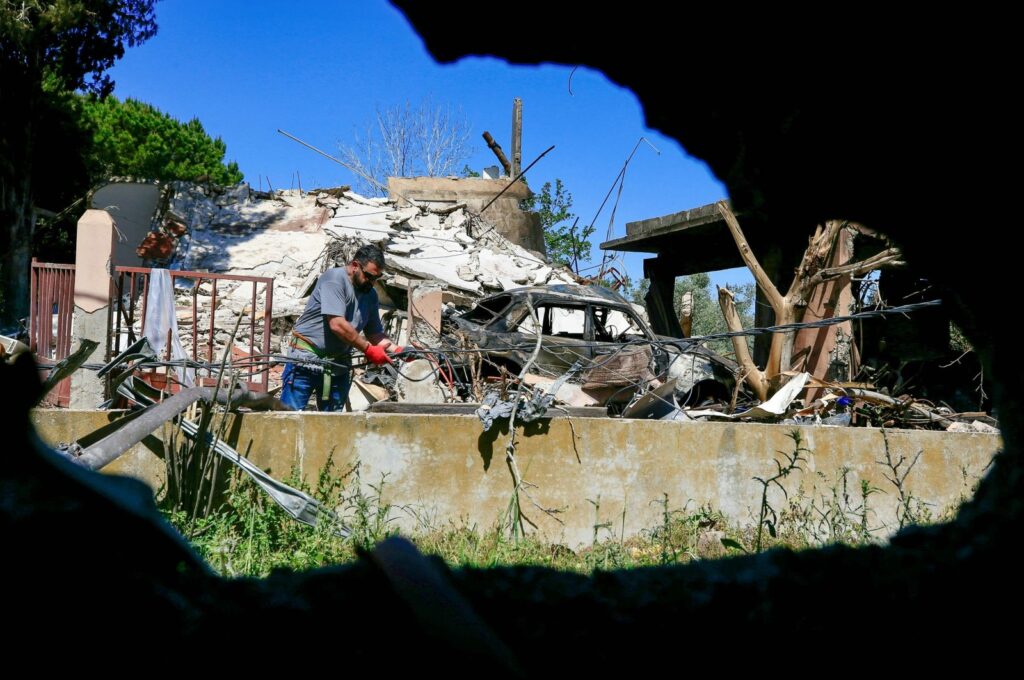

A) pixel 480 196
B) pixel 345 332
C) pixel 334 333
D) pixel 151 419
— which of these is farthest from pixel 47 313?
pixel 480 196

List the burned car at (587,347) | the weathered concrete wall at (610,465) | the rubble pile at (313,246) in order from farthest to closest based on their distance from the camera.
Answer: the rubble pile at (313,246) → the burned car at (587,347) → the weathered concrete wall at (610,465)

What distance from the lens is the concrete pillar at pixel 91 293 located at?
627 centimetres

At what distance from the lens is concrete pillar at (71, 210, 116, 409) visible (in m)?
6.27

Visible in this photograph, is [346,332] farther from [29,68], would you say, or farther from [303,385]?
[29,68]

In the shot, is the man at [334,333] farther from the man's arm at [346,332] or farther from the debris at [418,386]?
the debris at [418,386]

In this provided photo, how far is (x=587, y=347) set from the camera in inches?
341

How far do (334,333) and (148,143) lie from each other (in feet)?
119

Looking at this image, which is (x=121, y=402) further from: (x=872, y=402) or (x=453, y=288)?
(x=453, y=288)

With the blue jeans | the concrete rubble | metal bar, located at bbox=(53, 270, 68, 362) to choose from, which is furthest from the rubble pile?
the blue jeans

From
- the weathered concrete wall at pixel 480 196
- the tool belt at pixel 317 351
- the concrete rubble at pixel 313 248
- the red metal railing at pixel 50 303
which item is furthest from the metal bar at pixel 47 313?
the weathered concrete wall at pixel 480 196

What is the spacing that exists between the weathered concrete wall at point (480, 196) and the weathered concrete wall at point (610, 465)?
1292 cm

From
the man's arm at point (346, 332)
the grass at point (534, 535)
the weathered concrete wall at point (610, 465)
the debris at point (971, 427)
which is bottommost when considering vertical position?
the grass at point (534, 535)

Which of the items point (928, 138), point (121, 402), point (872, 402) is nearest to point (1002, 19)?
point (928, 138)

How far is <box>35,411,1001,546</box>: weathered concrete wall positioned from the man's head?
175 centimetres
